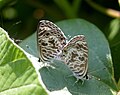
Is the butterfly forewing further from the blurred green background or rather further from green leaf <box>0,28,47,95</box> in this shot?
the blurred green background

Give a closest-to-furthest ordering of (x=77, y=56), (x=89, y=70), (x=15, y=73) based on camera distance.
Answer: (x=15, y=73) → (x=77, y=56) → (x=89, y=70)

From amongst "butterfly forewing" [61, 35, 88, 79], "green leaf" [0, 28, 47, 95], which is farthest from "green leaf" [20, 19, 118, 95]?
"green leaf" [0, 28, 47, 95]

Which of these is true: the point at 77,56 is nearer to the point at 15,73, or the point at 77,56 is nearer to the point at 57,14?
the point at 15,73

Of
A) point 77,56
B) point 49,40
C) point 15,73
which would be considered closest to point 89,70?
point 77,56

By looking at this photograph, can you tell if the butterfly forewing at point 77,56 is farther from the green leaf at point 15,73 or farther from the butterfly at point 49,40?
the green leaf at point 15,73

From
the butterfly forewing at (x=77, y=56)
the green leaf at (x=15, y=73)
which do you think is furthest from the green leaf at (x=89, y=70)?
the green leaf at (x=15, y=73)

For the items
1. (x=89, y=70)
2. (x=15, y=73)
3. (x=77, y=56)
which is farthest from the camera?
(x=89, y=70)
